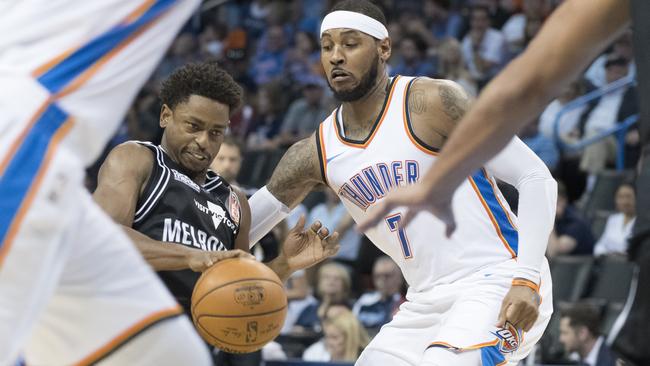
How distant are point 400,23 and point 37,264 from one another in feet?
37.8

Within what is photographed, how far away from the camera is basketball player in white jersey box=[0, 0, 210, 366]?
2.93 metres

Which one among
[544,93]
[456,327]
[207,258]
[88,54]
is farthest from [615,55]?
[544,93]

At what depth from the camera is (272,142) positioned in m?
13.5

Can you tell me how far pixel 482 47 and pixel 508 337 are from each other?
28.1 ft

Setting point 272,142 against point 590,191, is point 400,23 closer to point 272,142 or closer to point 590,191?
point 272,142

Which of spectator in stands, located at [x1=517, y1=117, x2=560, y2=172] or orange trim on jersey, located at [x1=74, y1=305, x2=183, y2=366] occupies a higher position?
orange trim on jersey, located at [x1=74, y1=305, x2=183, y2=366]

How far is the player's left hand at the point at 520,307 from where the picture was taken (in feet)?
14.7

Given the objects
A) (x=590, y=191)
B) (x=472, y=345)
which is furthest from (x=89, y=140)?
(x=590, y=191)

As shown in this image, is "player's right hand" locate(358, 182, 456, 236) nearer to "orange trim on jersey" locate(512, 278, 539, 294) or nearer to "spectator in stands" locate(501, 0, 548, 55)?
"orange trim on jersey" locate(512, 278, 539, 294)

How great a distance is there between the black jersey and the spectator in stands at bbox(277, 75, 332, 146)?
791 cm

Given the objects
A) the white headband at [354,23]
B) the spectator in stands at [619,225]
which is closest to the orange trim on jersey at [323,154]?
the white headband at [354,23]

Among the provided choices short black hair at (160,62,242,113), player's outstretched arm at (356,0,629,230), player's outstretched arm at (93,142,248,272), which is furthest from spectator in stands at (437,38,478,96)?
player's outstretched arm at (356,0,629,230)

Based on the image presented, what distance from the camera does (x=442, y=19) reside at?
14062 millimetres

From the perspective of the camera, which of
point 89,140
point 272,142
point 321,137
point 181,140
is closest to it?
point 89,140
